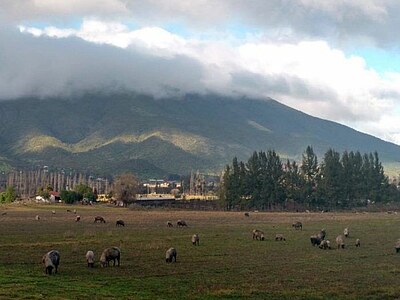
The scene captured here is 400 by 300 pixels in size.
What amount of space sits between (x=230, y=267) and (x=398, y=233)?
30.1 metres

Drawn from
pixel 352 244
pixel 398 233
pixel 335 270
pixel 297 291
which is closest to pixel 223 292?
pixel 297 291

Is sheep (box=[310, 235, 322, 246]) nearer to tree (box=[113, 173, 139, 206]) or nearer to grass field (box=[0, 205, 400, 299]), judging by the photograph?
grass field (box=[0, 205, 400, 299])

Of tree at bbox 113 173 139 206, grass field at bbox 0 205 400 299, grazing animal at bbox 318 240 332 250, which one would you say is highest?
tree at bbox 113 173 139 206

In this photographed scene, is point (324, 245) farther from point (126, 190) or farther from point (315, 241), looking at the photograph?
point (126, 190)

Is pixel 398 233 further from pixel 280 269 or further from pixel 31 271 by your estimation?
pixel 31 271

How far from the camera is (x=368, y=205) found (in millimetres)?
133750

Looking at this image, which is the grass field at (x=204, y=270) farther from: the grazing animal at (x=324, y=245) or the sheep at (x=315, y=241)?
the grazing animal at (x=324, y=245)

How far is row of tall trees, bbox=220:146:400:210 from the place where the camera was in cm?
13412

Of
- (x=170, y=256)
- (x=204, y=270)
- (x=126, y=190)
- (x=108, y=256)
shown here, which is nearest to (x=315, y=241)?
(x=170, y=256)

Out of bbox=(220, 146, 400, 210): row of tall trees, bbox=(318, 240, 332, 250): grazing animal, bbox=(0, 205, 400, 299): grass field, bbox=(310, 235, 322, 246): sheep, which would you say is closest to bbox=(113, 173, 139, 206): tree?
bbox=(220, 146, 400, 210): row of tall trees

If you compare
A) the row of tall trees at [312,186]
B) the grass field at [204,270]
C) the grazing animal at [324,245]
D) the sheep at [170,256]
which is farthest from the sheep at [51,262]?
the row of tall trees at [312,186]

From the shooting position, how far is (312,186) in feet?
448

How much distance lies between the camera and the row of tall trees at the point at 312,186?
440 feet

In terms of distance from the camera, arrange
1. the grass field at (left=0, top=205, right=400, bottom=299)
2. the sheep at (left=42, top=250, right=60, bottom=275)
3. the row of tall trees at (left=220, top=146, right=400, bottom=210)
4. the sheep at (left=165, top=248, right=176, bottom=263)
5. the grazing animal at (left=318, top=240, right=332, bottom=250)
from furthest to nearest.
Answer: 1. the row of tall trees at (left=220, top=146, right=400, bottom=210)
2. the grazing animal at (left=318, top=240, right=332, bottom=250)
3. the sheep at (left=165, top=248, right=176, bottom=263)
4. the sheep at (left=42, top=250, right=60, bottom=275)
5. the grass field at (left=0, top=205, right=400, bottom=299)
